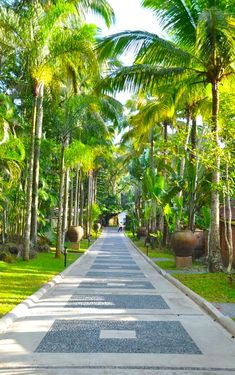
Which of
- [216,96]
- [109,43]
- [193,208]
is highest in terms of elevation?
[109,43]

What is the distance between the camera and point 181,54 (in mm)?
15922

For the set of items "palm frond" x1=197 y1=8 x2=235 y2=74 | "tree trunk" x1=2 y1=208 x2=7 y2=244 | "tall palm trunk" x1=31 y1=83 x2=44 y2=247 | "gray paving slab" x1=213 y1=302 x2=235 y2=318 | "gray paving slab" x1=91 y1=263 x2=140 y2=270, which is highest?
"palm frond" x1=197 y1=8 x2=235 y2=74

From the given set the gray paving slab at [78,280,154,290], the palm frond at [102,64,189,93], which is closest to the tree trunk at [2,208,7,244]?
the palm frond at [102,64,189,93]

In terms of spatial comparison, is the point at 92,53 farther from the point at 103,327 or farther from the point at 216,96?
the point at 103,327

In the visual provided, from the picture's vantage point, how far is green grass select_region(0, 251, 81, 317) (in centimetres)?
1056

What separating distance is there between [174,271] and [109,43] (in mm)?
8369

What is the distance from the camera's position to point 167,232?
32719 mm

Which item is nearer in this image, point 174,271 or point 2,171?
point 174,271

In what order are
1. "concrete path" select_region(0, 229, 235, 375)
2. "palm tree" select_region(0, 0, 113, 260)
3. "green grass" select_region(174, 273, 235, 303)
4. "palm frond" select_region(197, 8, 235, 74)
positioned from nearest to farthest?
"concrete path" select_region(0, 229, 235, 375) < "green grass" select_region(174, 273, 235, 303) < "palm frond" select_region(197, 8, 235, 74) < "palm tree" select_region(0, 0, 113, 260)

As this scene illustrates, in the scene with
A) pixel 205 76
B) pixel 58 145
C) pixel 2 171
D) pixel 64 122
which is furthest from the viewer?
pixel 58 145

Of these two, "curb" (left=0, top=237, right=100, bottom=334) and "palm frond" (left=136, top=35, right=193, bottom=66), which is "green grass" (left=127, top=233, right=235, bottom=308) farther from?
"palm frond" (left=136, top=35, right=193, bottom=66)

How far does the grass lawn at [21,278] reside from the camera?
10.6 metres

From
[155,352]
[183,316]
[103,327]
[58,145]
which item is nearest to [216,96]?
[183,316]

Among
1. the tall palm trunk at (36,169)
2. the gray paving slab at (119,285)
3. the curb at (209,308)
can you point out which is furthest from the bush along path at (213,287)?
the tall palm trunk at (36,169)
